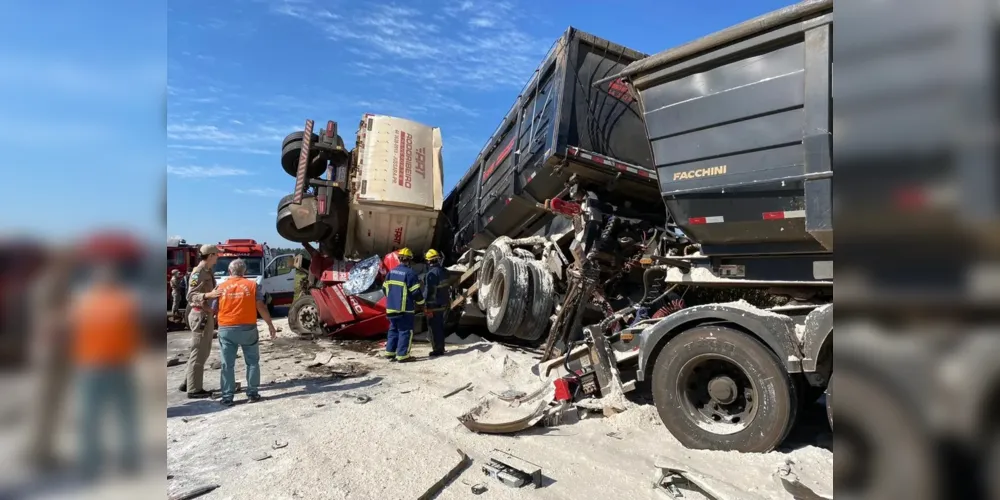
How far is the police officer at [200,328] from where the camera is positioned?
485 cm

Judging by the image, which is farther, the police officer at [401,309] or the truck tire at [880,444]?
the police officer at [401,309]

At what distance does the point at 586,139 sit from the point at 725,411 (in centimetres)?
277

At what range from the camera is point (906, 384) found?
0.50m

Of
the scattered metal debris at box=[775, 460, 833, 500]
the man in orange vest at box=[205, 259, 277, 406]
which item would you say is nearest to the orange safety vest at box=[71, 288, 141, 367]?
the scattered metal debris at box=[775, 460, 833, 500]

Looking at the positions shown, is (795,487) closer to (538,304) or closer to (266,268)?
(538,304)

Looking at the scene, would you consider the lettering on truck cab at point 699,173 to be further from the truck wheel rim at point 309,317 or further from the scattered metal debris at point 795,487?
the truck wheel rim at point 309,317

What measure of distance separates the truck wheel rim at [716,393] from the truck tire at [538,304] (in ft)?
7.17

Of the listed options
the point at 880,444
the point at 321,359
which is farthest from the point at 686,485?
the point at 321,359

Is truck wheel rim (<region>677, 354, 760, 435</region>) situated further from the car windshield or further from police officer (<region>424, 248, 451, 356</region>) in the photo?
the car windshield

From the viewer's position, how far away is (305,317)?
29.9 ft

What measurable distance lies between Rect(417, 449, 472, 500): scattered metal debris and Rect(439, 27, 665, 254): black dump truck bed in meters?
2.88

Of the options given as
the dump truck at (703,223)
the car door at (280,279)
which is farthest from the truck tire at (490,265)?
the car door at (280,279)

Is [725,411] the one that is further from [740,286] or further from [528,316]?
[528,316]

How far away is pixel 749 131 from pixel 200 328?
4.74 m
